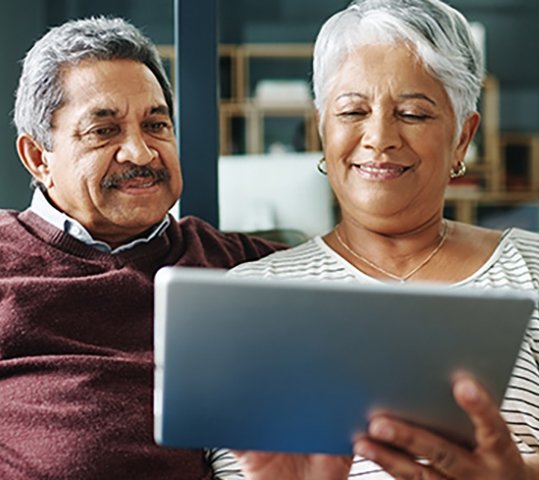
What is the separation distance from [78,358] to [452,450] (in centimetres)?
72

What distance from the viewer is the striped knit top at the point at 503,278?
52.7 inches

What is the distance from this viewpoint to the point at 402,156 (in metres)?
1.48

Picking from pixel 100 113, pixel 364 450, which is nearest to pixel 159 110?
pixel 100 113

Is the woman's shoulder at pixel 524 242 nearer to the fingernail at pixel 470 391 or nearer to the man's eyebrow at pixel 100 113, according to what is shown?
the fingernail at pixel 470 391

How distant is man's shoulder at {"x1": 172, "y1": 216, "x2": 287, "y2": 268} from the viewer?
1623 millimetres

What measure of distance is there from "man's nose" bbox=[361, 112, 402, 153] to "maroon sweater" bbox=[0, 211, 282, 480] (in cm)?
42

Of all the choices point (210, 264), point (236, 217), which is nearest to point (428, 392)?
point (210, 264)

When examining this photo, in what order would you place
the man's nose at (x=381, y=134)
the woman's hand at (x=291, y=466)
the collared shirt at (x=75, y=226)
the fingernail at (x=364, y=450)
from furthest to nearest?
the collared shirt at (x=75, y=226), the man's nose at (x=381, y=134), the woman's hand at (x=291, y=466), the fingernail at (x=364, y=450)

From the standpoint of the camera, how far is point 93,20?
1661mm

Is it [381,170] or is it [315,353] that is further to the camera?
[381,170]

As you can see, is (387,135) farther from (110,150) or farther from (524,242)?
(110,150)

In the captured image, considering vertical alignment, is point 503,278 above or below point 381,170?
below

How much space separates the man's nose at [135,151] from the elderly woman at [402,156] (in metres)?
0.29

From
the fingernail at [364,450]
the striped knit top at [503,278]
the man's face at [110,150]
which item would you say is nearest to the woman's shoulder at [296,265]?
the striped knit top at [503,278]
